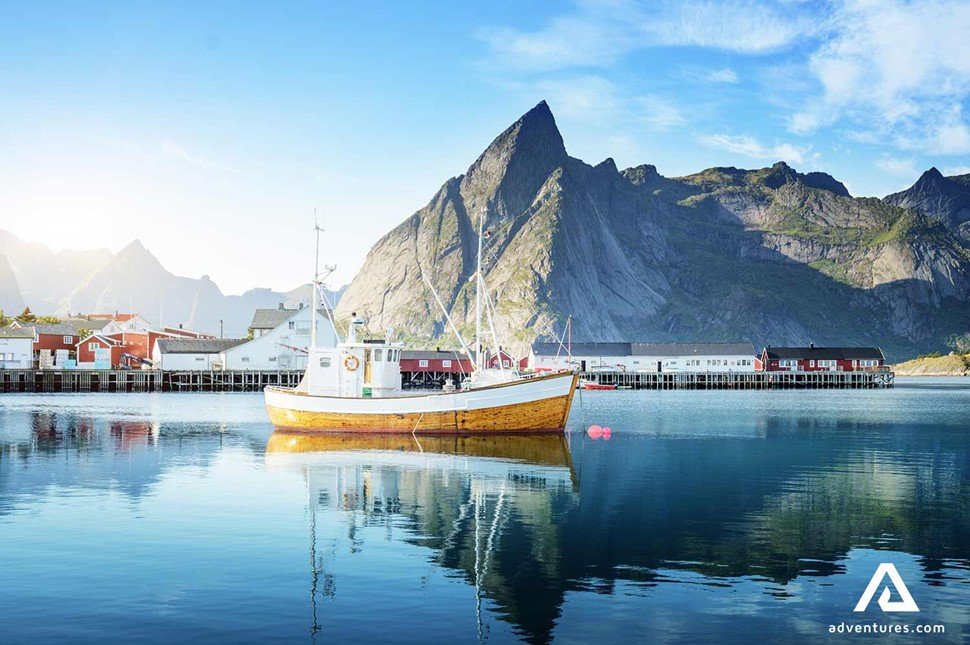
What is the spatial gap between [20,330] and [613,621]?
12509 centimetres

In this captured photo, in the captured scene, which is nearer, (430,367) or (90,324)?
(430,367)

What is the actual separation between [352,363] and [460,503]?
75.4 feet

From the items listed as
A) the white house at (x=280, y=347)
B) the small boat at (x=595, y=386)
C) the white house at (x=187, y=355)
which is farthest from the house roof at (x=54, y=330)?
the small boat at (x=595, y=386)

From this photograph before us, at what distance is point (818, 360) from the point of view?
16400cm

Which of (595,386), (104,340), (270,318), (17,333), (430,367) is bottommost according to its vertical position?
(595,386)

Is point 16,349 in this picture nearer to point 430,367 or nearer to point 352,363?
point 430,367

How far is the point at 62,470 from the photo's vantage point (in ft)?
123

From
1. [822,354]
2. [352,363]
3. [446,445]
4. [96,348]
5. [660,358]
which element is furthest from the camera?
[822,354]

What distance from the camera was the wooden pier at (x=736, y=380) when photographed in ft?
472

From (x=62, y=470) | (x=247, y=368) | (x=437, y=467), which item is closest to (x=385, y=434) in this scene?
(x=437, y=467)

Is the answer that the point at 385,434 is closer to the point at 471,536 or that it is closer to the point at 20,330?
the point at 471,536

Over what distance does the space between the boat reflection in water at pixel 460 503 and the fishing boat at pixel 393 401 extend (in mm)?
1022

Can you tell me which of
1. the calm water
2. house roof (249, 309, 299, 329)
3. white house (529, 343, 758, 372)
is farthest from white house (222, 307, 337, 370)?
the calm water

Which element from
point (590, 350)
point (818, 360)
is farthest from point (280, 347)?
point (818, 360)
